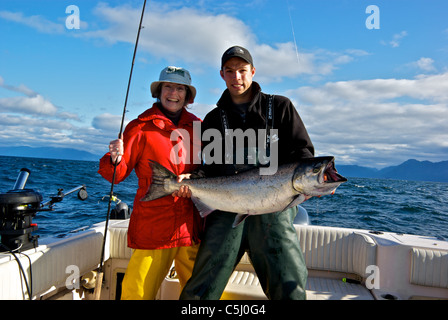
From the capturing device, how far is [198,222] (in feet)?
13.6

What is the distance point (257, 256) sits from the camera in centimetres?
365

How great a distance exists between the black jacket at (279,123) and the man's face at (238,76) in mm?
142

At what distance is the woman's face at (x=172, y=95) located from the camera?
13.4 feet

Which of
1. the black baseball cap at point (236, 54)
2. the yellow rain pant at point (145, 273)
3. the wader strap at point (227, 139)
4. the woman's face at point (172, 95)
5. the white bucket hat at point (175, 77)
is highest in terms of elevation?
the black baseball cap at point (236, 54)

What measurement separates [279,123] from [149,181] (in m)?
1.69

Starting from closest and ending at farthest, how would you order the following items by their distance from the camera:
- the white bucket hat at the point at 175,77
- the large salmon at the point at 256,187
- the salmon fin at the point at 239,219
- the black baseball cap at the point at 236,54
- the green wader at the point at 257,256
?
the large salmon at the point at 256,187 → the green wader at the point at 257,256 → the salmon fin at the point at 239,219 → the black baseball cap at the point at 236,54 → the white bucket hat at the point at 175,77

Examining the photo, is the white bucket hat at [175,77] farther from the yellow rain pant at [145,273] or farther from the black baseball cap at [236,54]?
the yellow rain pant at [145,273]

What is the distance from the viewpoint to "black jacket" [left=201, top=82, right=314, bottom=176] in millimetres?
3779

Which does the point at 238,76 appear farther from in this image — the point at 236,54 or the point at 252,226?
the point at 252,226

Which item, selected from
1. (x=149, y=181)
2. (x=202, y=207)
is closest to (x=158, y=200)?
(x=149, y=181)

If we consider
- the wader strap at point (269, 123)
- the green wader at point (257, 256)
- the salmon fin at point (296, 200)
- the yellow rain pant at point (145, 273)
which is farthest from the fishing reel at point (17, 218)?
the salmon fin at point (296, 200)

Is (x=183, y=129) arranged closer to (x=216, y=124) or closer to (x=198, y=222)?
(x=216, y=124)

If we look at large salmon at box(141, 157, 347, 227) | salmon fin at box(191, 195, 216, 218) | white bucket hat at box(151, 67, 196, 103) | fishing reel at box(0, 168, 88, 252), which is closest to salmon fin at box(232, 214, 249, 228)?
large salmon at box(141, 157, 347, 227)

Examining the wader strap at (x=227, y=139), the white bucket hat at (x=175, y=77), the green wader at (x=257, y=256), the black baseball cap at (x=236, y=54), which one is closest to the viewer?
the green wader at (x=257, y=256)
